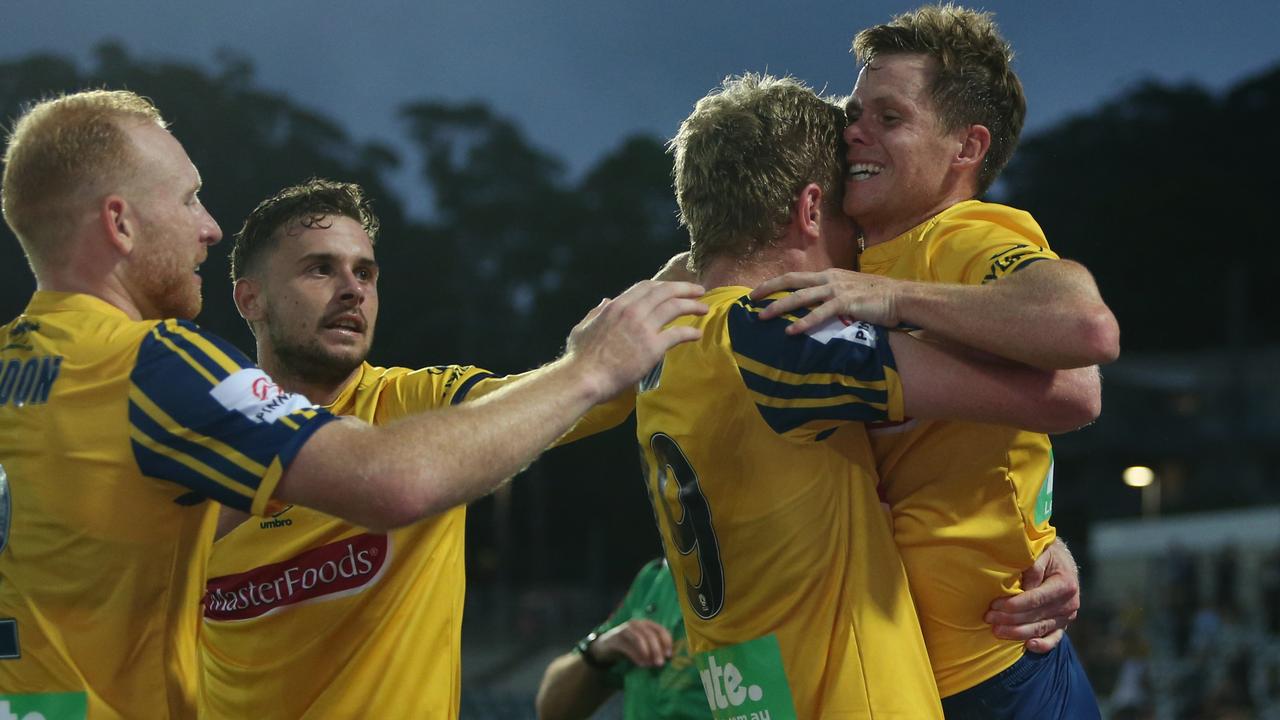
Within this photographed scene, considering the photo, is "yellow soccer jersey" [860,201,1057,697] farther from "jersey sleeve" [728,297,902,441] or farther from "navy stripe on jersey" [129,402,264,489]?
"navy stripe on jersey" [129,402,264,489]

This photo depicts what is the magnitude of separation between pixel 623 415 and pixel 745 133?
1.11 metres

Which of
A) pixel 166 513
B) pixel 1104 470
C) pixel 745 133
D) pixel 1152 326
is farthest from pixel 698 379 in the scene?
pixel 1152 326

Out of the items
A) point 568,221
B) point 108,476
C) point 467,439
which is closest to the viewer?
point 467,439

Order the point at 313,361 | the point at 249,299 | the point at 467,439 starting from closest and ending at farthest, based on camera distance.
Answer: the point at 467,439 < the point at 313,361 < the point at 249,299

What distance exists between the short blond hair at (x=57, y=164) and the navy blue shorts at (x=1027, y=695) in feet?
7.40

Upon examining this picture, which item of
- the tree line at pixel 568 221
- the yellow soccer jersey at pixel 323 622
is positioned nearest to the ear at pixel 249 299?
the yellow soccer jersey at pixel 323 622

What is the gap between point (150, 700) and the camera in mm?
2666

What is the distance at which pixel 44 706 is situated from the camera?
2535 mm

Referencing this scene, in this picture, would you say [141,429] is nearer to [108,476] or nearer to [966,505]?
[108,476]

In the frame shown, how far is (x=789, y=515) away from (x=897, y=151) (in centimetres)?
98

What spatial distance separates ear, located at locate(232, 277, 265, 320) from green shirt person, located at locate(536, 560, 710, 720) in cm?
179

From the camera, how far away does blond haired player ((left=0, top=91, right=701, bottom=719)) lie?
7.77ft

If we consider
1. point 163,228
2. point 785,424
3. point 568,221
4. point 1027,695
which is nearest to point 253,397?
point 163,228

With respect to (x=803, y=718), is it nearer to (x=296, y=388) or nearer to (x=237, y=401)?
(x=237, y=401)
